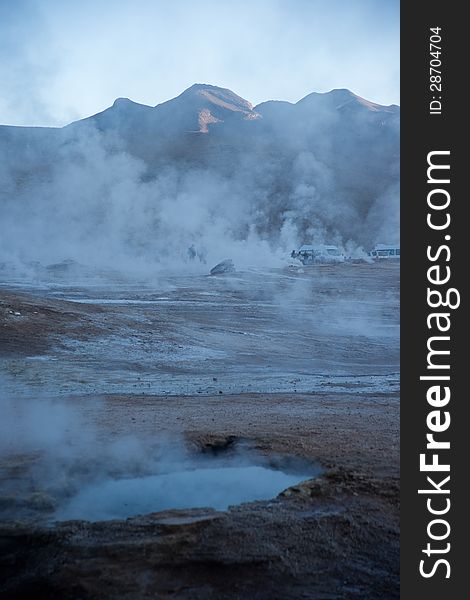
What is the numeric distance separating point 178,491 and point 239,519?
0.91 meters

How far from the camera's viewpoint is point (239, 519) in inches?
196

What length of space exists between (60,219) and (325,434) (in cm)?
5702

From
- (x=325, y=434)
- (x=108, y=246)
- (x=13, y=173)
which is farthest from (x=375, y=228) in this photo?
(x=325, y=434)

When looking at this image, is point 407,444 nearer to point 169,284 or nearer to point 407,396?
point 407,396

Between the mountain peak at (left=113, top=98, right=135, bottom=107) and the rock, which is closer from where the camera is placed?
the rock

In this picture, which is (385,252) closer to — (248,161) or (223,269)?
(223,269)

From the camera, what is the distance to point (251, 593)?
4.05m

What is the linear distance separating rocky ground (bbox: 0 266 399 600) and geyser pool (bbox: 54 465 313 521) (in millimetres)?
223

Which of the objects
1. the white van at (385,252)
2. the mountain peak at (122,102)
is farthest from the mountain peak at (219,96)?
the white van at (385,252)

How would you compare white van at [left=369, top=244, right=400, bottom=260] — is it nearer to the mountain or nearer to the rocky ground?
the mountain

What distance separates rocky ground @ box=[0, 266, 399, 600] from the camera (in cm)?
416

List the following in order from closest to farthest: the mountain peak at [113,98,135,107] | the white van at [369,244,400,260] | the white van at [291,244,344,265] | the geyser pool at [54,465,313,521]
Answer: the geyser pool at [54,465,313,521]
the white van at [291,244,344,265]
the white van at [369,244,400,260]
the mountain peak at [113,98,135,107]

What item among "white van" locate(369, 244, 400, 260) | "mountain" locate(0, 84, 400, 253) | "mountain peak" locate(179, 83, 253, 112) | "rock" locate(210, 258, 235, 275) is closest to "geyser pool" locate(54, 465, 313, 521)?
"rock" locate(210, 258, 235, 275)

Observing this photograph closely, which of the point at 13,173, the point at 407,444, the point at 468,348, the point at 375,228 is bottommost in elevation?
the point at 407,444
